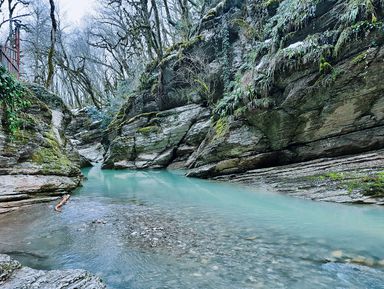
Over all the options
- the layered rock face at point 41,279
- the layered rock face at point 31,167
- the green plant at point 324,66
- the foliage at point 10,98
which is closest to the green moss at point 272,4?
the green plant at point 324,66

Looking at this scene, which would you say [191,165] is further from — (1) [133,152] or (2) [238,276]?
(2) [238,276]

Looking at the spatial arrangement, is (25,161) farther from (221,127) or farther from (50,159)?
(221,127)

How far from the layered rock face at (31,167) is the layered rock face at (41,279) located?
138 inches

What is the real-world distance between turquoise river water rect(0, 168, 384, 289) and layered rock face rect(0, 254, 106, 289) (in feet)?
1.17

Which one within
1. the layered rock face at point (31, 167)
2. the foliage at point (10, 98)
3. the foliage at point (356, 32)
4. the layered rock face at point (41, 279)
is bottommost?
the layered rock face at point (41, 279)

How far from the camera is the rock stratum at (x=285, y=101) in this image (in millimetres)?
7918

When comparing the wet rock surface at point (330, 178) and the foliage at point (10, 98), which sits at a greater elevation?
the foliage at point (10, 98)

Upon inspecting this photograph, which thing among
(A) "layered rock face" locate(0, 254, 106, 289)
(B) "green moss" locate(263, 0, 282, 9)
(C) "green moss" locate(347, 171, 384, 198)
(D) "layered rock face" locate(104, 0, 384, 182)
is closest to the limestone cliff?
(A) "layered rock face" locate(0, 254, 106, 289)

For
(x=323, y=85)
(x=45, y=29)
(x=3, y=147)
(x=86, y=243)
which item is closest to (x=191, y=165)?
(x=323, y=85)

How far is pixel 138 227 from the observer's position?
15.8ft

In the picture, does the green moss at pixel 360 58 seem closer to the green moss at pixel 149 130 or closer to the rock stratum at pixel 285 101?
the rock stratum at pixel 285 101

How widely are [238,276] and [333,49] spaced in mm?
8365

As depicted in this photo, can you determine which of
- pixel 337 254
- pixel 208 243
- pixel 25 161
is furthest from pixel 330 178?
pixel 25 161

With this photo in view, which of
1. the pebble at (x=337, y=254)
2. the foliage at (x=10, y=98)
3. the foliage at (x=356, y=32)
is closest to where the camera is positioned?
the pebble at (x=337, y=254)
